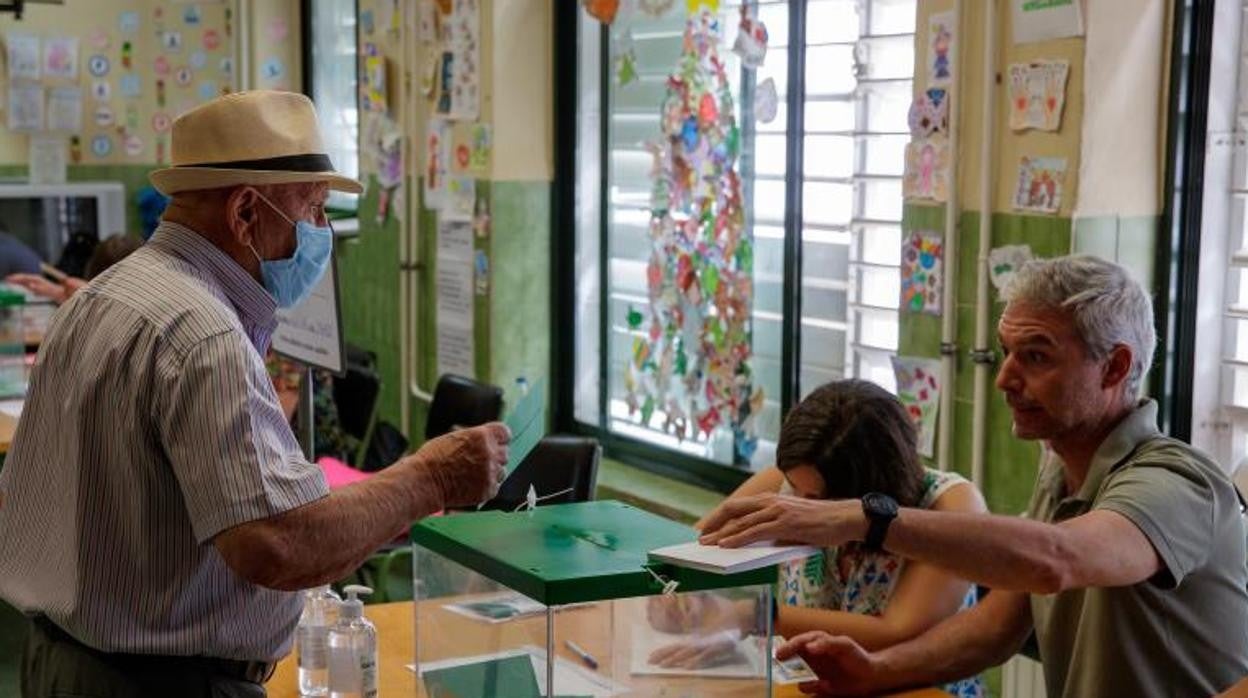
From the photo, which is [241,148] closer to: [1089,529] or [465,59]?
[1089,529]

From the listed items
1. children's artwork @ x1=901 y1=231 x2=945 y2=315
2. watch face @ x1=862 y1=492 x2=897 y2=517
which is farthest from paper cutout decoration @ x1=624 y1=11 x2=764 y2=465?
watch face @ x1=862 y1=492 x2=897 y2=517

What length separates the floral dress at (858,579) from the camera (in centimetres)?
299

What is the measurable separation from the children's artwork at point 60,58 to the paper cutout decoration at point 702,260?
12.5ft

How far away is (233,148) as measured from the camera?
2.22m

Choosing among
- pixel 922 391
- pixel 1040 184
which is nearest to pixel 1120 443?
pixel 1040 184

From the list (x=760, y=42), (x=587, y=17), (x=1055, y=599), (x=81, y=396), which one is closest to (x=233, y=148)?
(x=81, y=396)

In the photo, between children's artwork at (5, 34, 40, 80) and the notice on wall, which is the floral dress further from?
children's artwork at (5, 34, 40, 80)

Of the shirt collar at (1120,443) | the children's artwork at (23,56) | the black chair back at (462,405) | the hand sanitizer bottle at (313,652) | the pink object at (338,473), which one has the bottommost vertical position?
the pink object at (338,473)

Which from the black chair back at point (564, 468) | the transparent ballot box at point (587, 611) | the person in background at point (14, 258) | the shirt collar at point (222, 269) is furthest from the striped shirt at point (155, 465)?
the person in background at point (14, 258)

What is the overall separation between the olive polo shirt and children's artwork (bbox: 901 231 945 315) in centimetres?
136

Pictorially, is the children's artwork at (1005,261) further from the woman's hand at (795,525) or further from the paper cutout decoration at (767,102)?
the woman's hand at (795,525)

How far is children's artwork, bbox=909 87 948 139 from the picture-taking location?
379cm

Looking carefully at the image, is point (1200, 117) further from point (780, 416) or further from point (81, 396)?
point (81, 396)

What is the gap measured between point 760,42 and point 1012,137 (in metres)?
1.11
